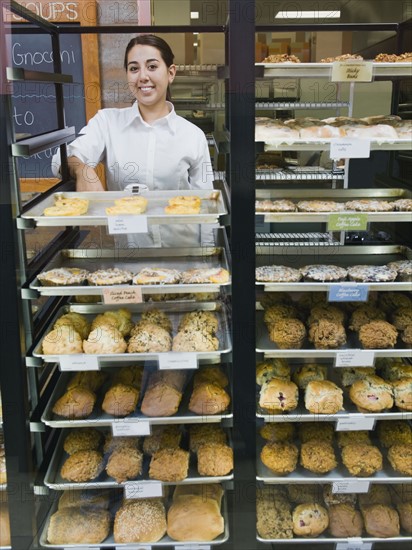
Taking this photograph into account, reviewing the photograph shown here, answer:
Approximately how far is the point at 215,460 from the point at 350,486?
581 millimetres

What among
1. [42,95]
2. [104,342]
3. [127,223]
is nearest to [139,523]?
[104,342]

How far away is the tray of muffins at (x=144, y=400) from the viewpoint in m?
2.16

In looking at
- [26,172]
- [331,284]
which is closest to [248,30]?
[331,284]

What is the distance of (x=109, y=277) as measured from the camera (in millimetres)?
2125

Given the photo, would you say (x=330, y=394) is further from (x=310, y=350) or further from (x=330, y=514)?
(x=330, y=514)

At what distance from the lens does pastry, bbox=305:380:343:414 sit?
2.22 m

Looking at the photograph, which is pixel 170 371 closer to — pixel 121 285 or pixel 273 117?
pixel 121 285

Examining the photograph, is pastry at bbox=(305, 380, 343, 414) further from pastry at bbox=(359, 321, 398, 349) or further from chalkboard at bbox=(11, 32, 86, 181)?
chalkboard at bbox=(11, 32, 86, 181)

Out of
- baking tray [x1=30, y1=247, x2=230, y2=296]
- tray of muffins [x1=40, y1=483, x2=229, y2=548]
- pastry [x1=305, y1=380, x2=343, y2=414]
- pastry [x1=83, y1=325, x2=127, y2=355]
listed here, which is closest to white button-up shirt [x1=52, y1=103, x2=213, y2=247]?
baking tray [x1=30, y1=247, x2=230, y2=296]

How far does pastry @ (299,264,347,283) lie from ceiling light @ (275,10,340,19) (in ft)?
3.69

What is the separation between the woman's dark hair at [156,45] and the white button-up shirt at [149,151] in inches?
6.0

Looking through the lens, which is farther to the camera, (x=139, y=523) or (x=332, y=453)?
(x=332, y=453)

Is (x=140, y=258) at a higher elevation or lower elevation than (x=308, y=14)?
lower

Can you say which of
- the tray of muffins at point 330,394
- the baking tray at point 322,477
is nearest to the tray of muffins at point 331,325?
the tray of muffins at point 330,394
